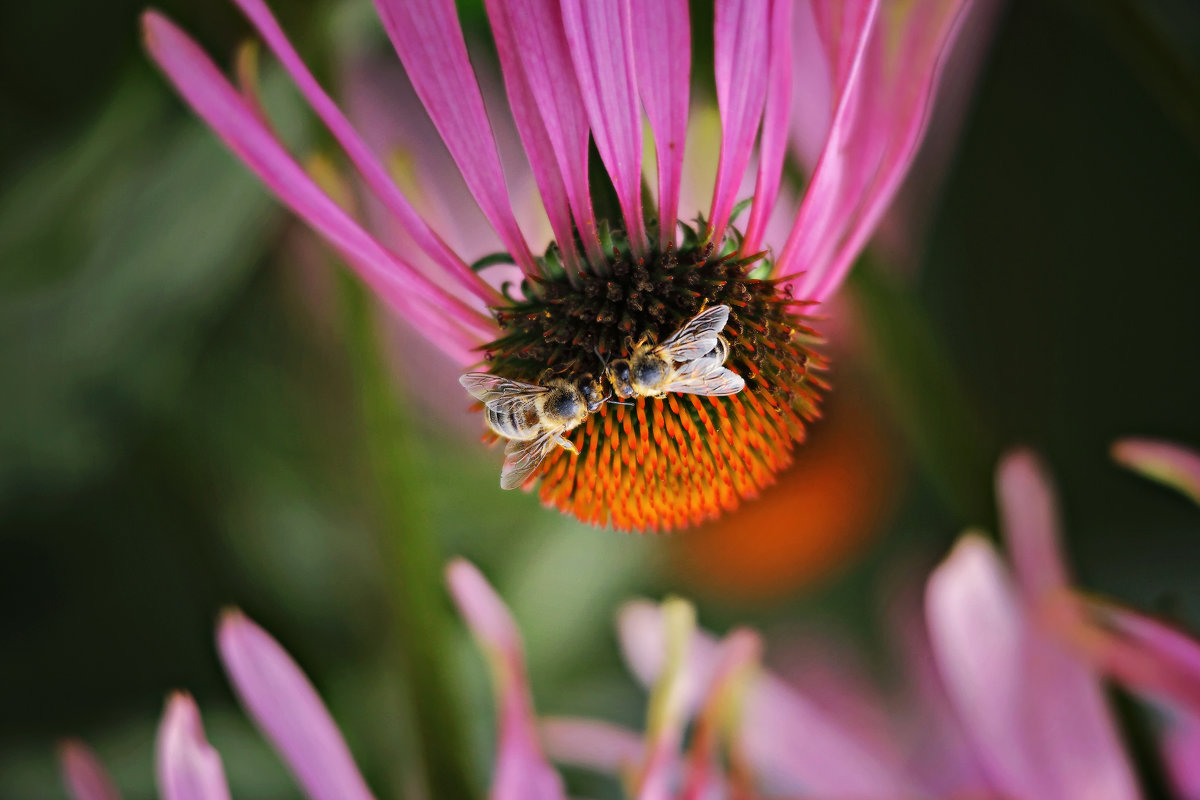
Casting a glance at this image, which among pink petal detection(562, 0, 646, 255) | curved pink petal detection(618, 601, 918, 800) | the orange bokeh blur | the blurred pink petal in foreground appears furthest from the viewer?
the orange bokeh blur

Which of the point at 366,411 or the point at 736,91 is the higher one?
the point at 736,91

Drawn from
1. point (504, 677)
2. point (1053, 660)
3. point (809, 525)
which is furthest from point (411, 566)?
point (809, 525)

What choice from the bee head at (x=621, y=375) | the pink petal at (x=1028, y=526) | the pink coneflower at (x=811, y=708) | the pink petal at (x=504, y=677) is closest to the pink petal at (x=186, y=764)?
the pink coneflower at (x=811, y=708)

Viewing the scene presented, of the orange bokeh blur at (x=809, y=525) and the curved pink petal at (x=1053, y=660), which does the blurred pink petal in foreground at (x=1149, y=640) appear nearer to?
the curved pink petal at (x=1053, y=660)

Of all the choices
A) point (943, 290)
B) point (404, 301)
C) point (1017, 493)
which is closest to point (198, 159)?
point (404, 301)

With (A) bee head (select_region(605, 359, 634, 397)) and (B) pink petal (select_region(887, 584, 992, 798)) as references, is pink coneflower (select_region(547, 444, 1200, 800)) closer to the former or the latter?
(B) pink petal (select_region(887, 584, 992, 798))

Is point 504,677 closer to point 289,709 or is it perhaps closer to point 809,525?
point 289,709

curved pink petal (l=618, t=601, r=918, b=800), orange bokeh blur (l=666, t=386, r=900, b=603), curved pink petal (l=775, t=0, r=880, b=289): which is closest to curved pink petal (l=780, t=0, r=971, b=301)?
curved pink petal (l=775, t=0, r=880, b=289)
